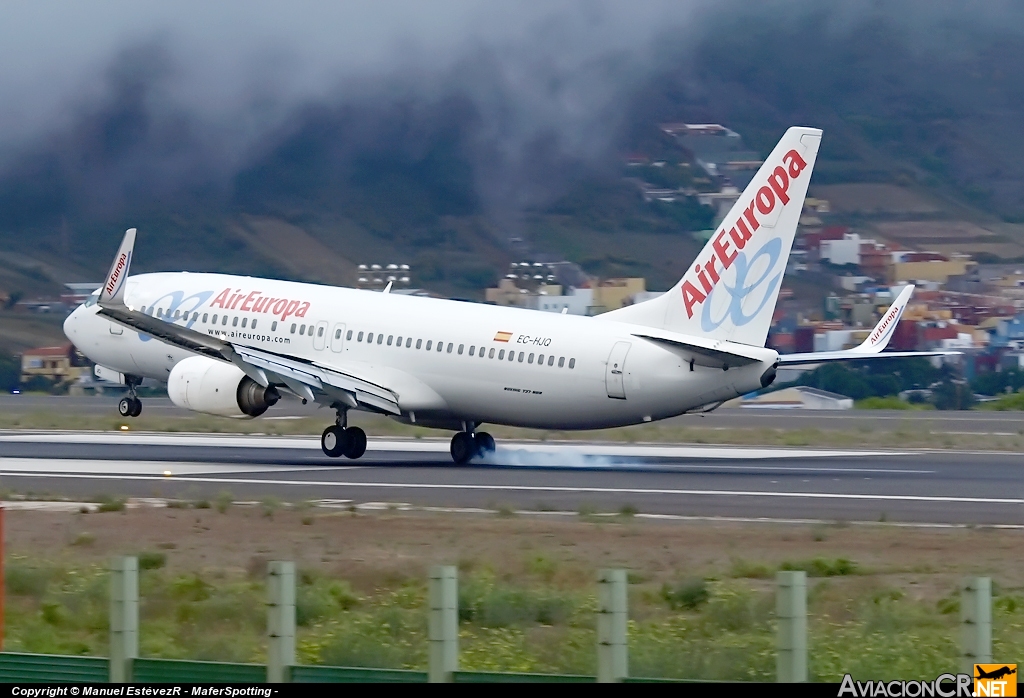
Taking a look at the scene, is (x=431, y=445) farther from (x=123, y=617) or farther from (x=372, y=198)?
(x=372, y=198)

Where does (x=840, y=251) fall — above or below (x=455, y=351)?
above

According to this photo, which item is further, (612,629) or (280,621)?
(280,621)

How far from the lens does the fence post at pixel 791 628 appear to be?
10.4 meters

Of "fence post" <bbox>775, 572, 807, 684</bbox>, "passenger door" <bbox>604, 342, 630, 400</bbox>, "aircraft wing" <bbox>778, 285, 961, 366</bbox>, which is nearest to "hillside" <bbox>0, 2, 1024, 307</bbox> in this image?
"aircraft wing" <bbox>778, 285, 961, 366</bbox>

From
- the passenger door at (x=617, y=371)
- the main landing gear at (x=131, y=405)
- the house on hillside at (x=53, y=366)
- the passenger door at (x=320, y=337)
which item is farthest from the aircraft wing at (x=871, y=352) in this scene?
the house on hillside at (x=53, y=366)

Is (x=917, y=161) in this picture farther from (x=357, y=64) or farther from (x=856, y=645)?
(x=856, y=645)

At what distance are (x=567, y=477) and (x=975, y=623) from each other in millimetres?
26560

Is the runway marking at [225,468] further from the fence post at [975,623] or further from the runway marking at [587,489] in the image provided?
the fence post at [975,623]

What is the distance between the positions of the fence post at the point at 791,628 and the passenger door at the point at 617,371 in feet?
83.1

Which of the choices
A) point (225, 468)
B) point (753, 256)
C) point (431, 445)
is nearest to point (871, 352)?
point (753, 256)

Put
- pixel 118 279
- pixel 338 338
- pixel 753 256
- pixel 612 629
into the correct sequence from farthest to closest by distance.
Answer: pixel 338 338 → pixel 118 279 → pixel 753 256 → pixel 612 629

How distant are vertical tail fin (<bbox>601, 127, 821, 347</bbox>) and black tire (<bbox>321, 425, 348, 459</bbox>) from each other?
28.1 feet

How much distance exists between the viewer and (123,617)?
11.8m

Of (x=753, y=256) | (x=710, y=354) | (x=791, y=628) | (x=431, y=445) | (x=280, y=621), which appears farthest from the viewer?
(x=431, y=445)
